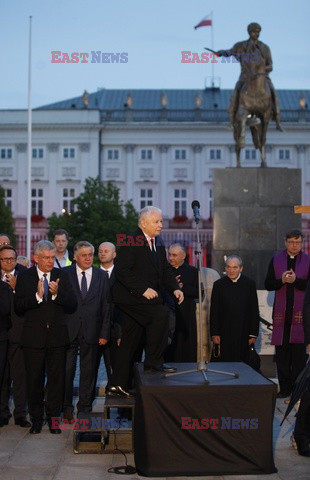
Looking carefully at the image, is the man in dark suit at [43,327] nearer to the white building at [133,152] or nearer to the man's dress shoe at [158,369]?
the man's dress shoe at [158,369]

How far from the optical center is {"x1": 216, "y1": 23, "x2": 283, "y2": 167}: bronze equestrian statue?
15852 millimetres

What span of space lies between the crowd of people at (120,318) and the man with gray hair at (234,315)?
0.04 feet

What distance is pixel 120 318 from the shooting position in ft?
28.2

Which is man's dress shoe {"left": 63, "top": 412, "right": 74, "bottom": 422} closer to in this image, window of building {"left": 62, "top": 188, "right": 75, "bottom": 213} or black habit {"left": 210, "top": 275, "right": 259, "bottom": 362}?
black habit {"left": 210, "top": 275, "right": 259, "bottom": 362}

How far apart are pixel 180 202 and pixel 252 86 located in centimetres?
6079

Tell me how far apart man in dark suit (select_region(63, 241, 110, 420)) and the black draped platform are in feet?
7.87

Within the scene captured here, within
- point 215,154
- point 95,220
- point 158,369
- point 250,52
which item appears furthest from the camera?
point 215,154

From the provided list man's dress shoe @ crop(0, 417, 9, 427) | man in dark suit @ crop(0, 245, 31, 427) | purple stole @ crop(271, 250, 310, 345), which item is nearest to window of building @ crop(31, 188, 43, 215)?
purple stole @ crop(271, 250, 310, 345)

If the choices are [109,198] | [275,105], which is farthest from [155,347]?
[109,198]

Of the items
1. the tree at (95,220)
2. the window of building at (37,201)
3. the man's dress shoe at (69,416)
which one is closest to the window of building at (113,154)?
the window of building at (37,201)

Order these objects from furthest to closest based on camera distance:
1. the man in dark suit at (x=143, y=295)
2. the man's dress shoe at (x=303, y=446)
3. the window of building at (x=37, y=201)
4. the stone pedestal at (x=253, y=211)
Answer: the window of building at (x=37, y=201) < the stone pedestal at (x=253, y=211) < the man in dark suit at (x=143, y=295) < the man's dress shoe at (x=303, y=446)

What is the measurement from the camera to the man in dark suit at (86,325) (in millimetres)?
9406

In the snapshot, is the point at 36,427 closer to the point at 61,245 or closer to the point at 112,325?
the point at 112,325

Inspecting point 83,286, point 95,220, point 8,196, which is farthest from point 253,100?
point 8,196
